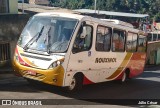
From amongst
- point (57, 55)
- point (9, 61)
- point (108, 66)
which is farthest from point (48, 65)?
point (9, 61)

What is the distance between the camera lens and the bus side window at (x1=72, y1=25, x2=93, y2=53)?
38.2 feet

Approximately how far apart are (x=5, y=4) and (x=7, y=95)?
36.0 ft

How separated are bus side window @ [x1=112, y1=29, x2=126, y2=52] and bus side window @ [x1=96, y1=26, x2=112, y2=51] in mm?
548

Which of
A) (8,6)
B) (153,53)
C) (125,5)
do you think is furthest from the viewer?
(125,5)

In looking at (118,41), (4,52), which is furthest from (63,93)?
(4,52)

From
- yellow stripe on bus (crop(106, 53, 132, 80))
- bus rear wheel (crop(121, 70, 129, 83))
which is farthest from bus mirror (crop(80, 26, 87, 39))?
bus rear wheel (crop(121, 70, 129, 83))

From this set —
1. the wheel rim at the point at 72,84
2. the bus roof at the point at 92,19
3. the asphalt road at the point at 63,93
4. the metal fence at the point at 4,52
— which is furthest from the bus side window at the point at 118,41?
the metal fence at the point at 4,52

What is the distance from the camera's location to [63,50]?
36.8 feet

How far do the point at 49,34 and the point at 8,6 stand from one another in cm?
998

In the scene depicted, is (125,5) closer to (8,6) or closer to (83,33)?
(8,6)

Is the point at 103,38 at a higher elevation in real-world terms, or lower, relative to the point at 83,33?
lower

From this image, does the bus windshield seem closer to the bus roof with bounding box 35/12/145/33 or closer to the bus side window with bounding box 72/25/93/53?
the bus roof with bounding box 35/12/145/33

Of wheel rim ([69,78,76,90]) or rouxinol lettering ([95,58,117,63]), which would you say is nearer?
wheel rim ([69,78,76,90])

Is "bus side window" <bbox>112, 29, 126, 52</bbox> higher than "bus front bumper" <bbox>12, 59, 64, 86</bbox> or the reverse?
higher
